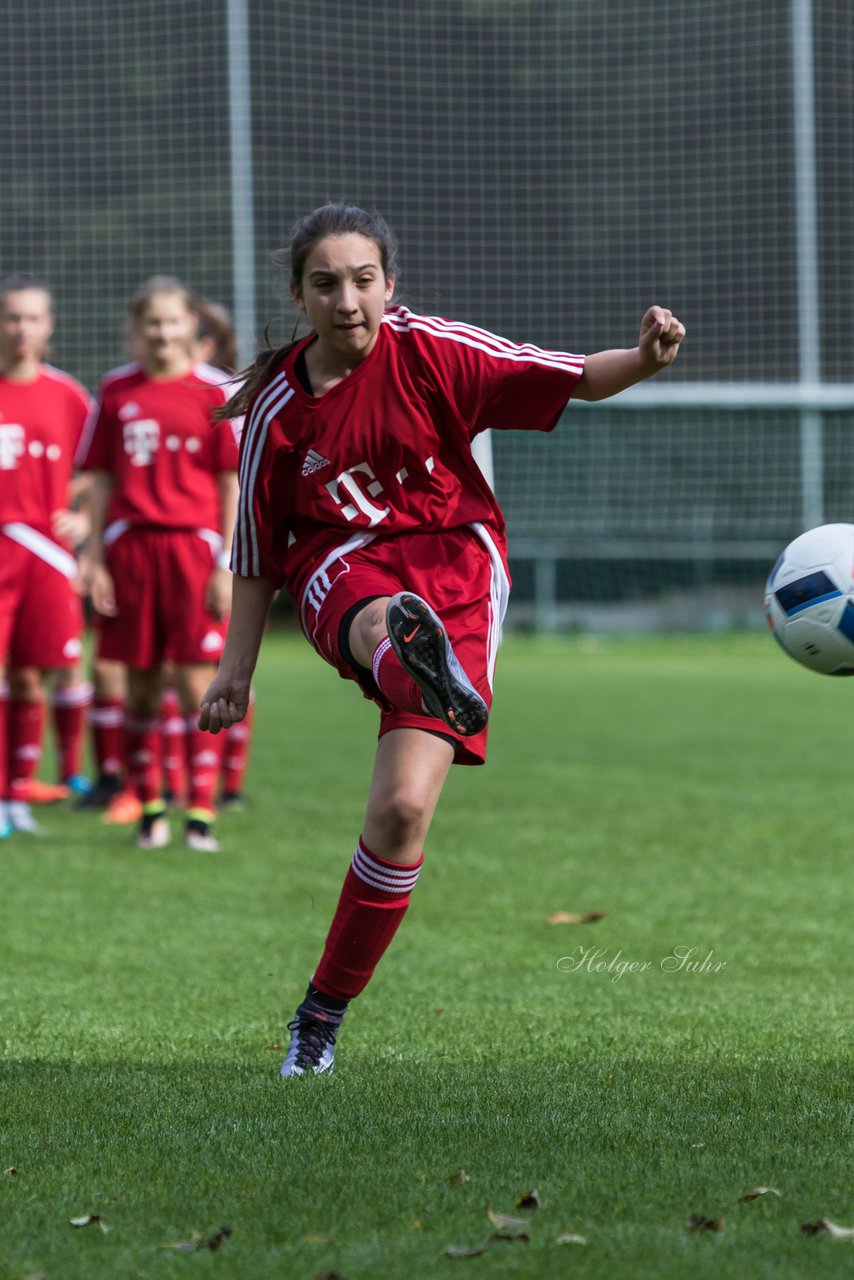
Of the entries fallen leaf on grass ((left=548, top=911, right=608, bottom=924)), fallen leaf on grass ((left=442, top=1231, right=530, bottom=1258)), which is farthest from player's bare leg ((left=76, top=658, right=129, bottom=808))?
fallen leaf on grass ((left=442, top=1231, right=530, bottom=1258))

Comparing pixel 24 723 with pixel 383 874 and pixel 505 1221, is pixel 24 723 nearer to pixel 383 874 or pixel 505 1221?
pixel 383 874

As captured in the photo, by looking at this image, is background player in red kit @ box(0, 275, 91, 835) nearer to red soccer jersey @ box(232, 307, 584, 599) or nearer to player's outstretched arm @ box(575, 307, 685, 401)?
red soccer jersey @ box(232, 307, 584, 599)

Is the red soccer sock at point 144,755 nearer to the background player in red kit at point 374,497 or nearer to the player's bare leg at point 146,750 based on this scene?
the player's bare leg at point 146,750

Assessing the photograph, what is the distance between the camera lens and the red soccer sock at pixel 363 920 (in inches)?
128

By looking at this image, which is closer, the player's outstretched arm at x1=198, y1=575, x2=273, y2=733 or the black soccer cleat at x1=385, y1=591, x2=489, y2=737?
the black soccer cleat at x1=385, y1=591, x2=489, y2=737

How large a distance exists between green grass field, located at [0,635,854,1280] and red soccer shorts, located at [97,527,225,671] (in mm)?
739

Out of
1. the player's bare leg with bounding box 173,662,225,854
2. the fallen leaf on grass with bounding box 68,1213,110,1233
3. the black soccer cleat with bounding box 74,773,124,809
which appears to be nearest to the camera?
the fallen leaf on grass with bounding box 68,1213,110,1233

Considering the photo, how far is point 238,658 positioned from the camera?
11.3 ft

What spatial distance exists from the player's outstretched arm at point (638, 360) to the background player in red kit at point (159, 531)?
312 centimetres

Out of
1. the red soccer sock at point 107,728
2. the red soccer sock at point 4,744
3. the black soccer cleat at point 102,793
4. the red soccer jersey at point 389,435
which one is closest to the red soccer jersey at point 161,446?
the red soccer sock at point 4,744

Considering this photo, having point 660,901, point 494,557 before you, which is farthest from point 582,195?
point 494,557

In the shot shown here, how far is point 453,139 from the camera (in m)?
21.5

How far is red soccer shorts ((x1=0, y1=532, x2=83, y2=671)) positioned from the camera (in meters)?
6.73

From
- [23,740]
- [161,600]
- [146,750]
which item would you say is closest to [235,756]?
[23,740]
